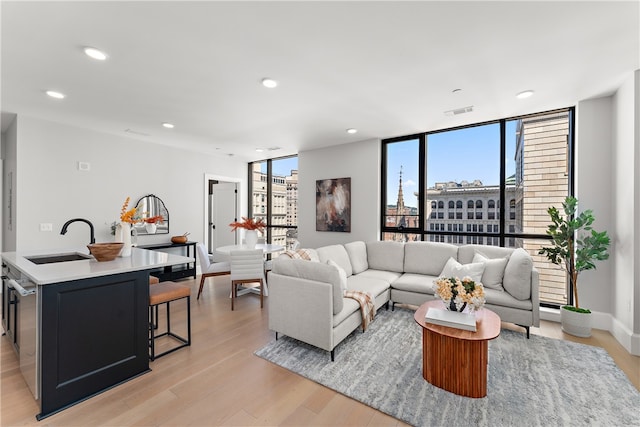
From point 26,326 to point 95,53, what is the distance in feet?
7.13

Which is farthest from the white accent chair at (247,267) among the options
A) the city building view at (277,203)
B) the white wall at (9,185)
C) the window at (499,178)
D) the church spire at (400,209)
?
the white wall at (9,185)

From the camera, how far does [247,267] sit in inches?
155

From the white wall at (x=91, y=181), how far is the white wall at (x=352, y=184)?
2.25 meters

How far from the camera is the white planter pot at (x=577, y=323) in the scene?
301 centimetres

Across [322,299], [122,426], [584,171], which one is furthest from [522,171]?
[122,426]

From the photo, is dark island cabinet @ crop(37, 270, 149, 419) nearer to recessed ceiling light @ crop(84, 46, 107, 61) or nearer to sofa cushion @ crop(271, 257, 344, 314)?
sofa cushion @ crop(271, 257, 344, 314)

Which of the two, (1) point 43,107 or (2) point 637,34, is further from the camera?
(1) point 43,107

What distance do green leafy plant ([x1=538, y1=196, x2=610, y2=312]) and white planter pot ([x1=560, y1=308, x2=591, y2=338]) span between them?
106mm

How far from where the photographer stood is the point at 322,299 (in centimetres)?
256

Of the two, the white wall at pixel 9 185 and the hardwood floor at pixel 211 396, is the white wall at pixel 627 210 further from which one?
the white wall at pixel 9 185

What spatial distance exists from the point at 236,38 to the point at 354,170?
11.1 feet

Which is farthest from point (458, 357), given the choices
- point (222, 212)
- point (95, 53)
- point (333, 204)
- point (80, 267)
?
point (222, 212)

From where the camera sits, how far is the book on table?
2137 millimetres

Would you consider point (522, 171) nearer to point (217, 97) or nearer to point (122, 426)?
point (217, 97)
